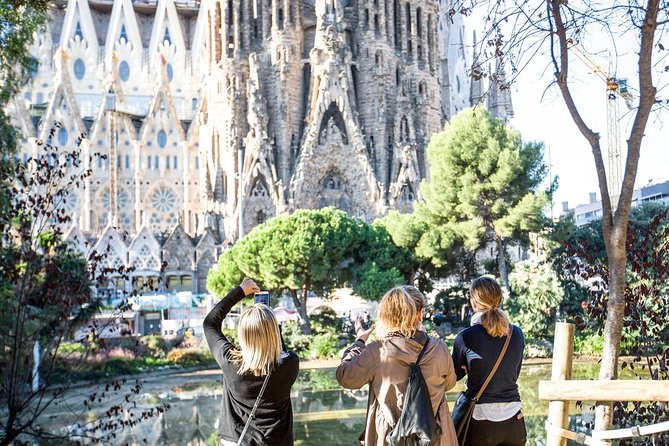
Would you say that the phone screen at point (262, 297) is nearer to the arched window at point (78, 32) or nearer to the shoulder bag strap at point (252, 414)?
the shoulder bag strap at point (252, 414)

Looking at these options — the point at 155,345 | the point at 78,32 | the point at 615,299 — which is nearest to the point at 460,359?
the point at 615,299

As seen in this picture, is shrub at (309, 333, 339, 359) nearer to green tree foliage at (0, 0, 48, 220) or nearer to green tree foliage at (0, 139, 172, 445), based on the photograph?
green tree foliage at (0, 0, 48, 220)

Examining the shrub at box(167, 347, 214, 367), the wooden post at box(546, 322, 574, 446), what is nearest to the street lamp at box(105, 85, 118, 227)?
the shrub at box(167, 347, 214, 367)

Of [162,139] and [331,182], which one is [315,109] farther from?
[162,139]

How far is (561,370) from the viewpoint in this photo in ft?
14.7

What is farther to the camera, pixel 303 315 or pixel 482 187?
pixel 303 315

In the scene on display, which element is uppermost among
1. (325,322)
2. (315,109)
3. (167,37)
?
(167,37)

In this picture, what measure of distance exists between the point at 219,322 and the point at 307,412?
1254 centimetres

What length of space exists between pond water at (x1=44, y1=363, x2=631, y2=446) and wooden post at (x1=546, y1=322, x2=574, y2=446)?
745cm

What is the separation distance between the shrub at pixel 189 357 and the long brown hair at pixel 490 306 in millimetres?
21591

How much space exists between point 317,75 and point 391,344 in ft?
138

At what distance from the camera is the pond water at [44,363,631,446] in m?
13.9

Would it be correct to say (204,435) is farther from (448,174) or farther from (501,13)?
(448,174)

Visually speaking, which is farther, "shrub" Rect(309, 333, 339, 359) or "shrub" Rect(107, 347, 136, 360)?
"shrub" Rect(309, 333, 339, 359)
